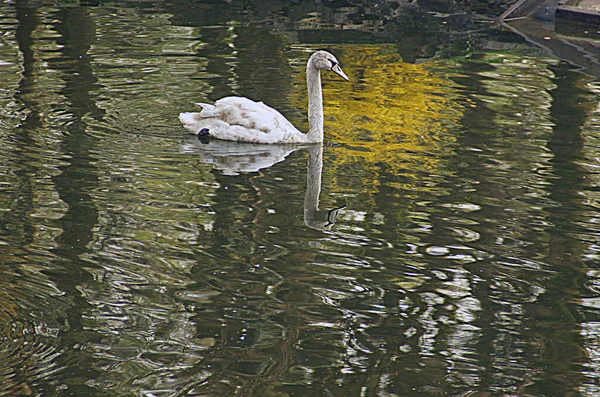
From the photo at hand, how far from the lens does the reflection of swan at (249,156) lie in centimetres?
998

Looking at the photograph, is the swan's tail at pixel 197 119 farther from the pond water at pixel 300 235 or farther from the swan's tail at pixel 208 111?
the pond water at pixel 300 235

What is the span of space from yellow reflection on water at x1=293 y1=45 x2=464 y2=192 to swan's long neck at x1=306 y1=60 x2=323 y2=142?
1.09 ft

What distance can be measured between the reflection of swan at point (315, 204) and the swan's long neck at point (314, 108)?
516mm

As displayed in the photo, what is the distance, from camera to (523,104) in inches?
517

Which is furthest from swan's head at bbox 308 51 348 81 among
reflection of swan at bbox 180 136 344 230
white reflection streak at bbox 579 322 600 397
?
white reflection streak at bbox 579 322 600 397

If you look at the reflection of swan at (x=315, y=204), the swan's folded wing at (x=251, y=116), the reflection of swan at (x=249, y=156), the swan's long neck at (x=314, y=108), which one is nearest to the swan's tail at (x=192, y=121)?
the reflection of swan at (x=249, y=156)

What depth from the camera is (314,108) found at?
37.0 ft

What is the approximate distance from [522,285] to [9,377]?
382 centimetres

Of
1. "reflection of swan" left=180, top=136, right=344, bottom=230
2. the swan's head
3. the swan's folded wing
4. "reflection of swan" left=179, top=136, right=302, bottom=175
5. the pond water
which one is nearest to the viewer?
the pond water

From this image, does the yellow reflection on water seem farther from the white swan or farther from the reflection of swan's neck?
the white swan

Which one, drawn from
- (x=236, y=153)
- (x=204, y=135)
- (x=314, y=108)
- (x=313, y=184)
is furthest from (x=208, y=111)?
(x=313, y=184)

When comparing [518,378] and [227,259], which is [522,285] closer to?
[518,378]

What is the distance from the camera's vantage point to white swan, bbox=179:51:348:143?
11.1 meters

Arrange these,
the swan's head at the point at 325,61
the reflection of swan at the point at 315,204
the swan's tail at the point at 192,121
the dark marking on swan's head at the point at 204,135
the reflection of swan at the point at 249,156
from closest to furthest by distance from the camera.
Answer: the reflection of swan at the point at 315,204 < the reflection of swan at the point at 249,156 < the dark marking on swan's head at the point at 204,135 < the swan's tail at the point at 192,121 < the swan's head at the point at 325,61
